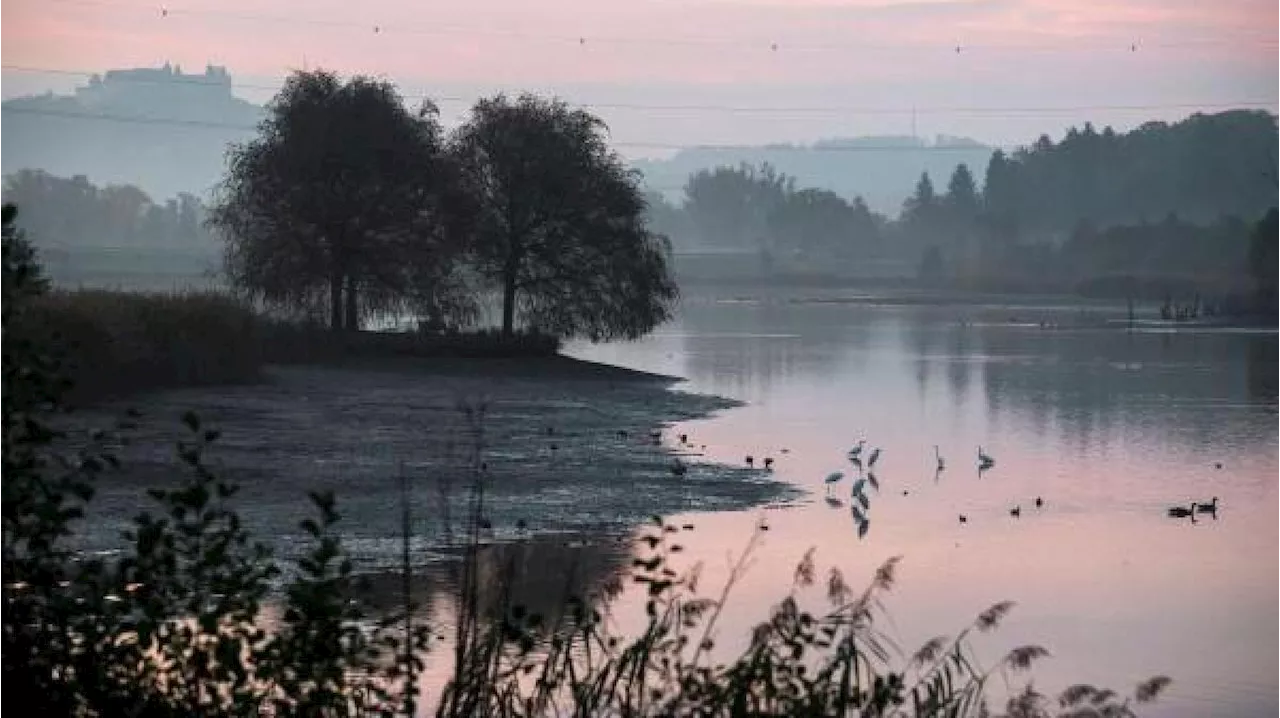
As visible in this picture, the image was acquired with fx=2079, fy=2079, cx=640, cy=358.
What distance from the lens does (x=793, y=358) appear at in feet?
233

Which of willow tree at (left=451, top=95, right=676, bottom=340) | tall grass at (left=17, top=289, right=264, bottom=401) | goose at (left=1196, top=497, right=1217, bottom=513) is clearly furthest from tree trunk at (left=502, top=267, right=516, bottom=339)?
goose at (left=1196, top=497, right=1217, bottom=513)

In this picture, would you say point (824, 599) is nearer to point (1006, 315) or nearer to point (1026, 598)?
point (1026, 598)

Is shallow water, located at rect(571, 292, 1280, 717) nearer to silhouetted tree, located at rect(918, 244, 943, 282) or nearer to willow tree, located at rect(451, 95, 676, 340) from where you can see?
willow tree, located at rect(451, 95, 676, 340)

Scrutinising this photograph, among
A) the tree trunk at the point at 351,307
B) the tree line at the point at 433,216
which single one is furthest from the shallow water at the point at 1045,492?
the tree trunk at the point at 351,307

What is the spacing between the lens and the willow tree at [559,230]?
61.1 metres

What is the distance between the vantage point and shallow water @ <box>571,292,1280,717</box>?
67.3 ft

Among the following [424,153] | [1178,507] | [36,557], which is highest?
[424,153]

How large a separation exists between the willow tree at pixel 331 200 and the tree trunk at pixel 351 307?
0.04 metres

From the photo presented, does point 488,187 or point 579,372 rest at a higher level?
point 488,187

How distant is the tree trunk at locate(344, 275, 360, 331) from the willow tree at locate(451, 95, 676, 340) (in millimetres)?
4598

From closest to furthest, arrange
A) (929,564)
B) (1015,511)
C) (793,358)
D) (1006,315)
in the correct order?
(929,564) < (1015,511) < (793,358) < (1006,315)

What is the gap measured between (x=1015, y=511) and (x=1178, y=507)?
268cm

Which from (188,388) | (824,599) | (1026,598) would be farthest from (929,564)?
(188,388)

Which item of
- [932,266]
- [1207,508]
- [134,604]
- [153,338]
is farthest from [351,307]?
[932,266]
